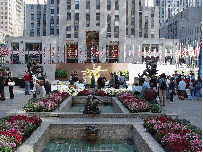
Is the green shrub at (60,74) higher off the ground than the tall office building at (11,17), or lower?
lower

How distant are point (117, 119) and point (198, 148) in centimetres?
522

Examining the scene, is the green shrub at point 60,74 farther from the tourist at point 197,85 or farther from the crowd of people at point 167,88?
the tourist at point 197,85

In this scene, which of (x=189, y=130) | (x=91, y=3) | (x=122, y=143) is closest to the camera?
(x=189, y=130)

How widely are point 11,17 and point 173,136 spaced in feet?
532

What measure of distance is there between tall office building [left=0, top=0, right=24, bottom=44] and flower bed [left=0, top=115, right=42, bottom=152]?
449 ft

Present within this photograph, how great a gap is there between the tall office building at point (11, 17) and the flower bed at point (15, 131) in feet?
449

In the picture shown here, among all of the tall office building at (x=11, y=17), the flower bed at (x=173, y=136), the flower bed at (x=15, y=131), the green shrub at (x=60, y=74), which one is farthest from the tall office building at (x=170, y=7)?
the flower bed at (x=15, y=131)

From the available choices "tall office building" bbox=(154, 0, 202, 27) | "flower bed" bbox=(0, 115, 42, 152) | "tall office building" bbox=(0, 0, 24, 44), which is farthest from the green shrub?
"tall office building" bbox=(154, 0, 202, 27)

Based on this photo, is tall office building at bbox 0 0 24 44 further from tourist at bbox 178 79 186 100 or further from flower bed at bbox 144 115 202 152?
flower bed at bbox 144 115 202 152

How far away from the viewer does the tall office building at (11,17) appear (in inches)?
5915

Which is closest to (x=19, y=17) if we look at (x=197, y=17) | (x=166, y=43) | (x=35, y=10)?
(x=35, y=10)

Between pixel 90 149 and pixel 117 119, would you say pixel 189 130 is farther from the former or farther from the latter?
pixel 117 119

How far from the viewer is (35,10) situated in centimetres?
10500

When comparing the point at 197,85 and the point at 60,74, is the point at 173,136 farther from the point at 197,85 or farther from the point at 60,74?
the point at 60,74
